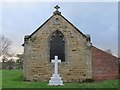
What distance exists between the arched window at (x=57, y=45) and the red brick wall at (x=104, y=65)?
4.17 m

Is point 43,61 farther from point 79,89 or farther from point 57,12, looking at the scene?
point 79,89

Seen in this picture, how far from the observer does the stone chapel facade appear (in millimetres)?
25547

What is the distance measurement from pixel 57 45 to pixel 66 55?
1.27 m

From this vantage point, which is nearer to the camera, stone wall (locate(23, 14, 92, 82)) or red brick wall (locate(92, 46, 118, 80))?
stone wall (locate(23, 14, 92, 82))

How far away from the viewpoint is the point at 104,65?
2906 centimetres

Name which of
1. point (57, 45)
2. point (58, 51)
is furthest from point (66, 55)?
point (57, 45)

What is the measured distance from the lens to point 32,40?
25891 mm

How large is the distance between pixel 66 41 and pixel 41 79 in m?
4.11

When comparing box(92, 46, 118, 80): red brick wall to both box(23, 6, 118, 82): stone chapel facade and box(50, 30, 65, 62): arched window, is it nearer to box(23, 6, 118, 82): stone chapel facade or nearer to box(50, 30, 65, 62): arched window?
box(23, 6, 118, 82): stone chapel facade

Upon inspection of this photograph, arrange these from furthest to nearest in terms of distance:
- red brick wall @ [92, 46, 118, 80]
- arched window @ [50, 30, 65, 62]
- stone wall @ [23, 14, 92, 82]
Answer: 1. red brick wall @ [92, 46, 118, 80]
2. arched window @ [50, 30, 65, 62]
3. stone wall @ [23, 14, 92, 82]

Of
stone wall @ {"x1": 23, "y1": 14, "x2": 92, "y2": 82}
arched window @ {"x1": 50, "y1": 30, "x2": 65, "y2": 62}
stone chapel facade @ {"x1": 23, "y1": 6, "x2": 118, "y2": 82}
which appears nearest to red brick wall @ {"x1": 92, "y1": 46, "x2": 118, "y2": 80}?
stone chapel facade @ {"x1": 23, "y1": 6, "x2": 118, "y2": 82}

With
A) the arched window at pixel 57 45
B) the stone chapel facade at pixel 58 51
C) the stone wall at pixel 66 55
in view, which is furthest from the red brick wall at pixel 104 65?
the arched window at pixel 57 45

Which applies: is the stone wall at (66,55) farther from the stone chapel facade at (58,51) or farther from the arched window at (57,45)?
the arched window at (57,45)

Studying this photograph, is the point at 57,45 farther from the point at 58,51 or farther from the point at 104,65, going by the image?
the point at 104,65
